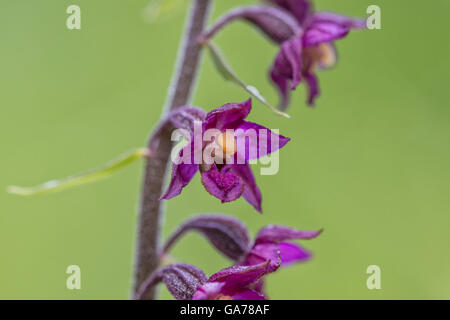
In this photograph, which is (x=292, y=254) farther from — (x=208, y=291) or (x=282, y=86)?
(x=208, y=291)

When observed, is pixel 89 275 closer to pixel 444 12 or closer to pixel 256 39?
pixel 256 39

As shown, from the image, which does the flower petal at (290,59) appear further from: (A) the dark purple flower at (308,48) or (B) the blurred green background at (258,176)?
(B) the blurred green background at (258,176)

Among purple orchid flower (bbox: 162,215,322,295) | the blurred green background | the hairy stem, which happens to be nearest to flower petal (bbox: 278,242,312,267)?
purple orchid flower (bbox: 162,215,322,295)

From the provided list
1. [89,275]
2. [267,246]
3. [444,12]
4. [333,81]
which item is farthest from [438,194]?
[267,246]

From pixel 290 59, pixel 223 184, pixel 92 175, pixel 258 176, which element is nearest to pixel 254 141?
pixel 223 184

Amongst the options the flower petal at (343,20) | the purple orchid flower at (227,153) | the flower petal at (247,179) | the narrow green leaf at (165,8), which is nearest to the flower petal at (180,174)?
the purple orchid flower at (227,153)

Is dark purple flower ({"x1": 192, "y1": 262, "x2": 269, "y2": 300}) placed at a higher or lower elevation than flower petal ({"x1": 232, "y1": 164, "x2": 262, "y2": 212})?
lower

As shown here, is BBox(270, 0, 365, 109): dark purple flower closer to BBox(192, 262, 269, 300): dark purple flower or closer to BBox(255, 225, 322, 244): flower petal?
BBox(255, 225, 322, 244): flower petal
